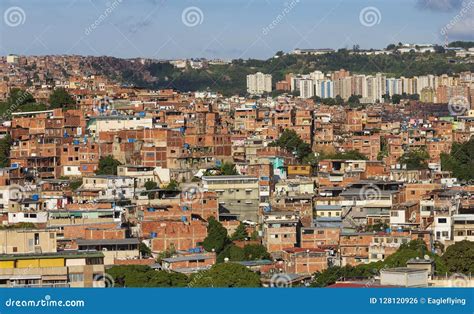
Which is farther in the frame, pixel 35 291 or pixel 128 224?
pixel 128 224

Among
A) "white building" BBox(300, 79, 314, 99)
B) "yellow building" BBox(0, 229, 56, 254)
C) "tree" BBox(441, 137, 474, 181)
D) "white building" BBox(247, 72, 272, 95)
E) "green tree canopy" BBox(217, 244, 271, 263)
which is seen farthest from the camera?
"white building" BBox(247, 72, 272, 95)

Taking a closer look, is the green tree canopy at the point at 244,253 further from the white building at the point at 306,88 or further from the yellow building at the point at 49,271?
the white building at the point at 306,88

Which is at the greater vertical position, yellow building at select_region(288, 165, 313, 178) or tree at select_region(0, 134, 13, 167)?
tree at select_region(0, 134, 13, 167)

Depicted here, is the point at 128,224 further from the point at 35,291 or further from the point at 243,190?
the point at 35,291

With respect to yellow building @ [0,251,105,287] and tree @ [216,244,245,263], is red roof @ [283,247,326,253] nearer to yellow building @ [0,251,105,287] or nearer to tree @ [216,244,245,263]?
tree @ [216,244,245,263]

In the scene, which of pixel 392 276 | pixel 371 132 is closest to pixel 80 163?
pixel 371 132

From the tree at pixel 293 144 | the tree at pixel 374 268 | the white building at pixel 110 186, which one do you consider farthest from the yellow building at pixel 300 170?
the tree at pixel 374 268

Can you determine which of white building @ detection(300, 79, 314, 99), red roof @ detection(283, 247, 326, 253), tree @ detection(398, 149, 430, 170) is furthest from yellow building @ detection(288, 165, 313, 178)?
white building @ detection(300, 79, 314, 99)
